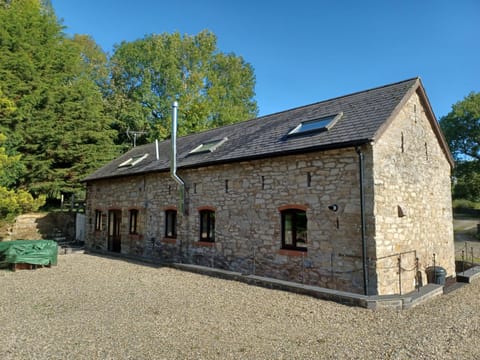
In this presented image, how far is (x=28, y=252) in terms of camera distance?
11.4 metres

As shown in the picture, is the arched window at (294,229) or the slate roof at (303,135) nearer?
the slate roof at (303,135)

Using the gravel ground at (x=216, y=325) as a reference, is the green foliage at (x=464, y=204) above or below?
above

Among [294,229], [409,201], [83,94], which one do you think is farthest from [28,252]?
[83,94]

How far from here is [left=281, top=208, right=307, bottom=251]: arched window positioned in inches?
344

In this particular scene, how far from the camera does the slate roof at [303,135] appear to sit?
322 inches

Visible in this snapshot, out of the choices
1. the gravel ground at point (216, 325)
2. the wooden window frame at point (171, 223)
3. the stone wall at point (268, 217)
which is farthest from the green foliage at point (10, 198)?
the wooden window frame at point (171, 223)

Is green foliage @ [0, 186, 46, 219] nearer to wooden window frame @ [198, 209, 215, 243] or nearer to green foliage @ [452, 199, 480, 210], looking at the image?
wooden window frame @ [198, 209, 215, 243]

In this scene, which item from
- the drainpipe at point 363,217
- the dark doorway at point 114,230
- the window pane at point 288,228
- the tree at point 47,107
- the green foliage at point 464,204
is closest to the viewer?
the drainpipe at point 363,217

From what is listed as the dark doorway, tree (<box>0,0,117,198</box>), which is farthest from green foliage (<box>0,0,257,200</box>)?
the dark doorway

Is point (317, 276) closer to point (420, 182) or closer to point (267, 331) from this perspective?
point (267, 331)

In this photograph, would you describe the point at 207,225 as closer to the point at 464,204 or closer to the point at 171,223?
the point at 171,223

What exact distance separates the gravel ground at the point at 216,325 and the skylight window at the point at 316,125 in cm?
455

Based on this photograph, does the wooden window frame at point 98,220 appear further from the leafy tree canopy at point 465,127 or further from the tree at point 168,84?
the leafy tree canopy at point 465,127

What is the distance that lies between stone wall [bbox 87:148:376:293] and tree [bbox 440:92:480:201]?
2993cm
